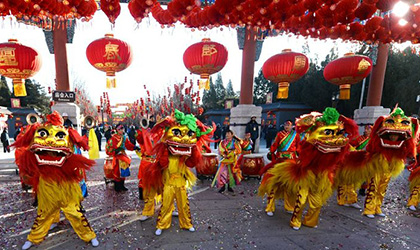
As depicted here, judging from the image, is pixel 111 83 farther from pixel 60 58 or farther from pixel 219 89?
pixel 219 89

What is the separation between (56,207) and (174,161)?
62.5 inches

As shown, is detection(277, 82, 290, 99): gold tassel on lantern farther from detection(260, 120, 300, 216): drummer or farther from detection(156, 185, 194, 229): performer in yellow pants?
detection(156, 185, 194, 229): performer in yellow pants

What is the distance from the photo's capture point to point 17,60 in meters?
5.02

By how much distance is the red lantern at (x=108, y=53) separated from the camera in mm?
5180

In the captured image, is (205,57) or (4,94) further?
(4,94)

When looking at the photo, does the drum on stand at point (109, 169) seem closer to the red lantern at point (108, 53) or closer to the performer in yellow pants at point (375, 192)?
the red lantern at point (108, 53)

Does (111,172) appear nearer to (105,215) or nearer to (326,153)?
(105,215)

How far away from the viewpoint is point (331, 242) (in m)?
3.10

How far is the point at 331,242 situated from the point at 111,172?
4485 mm

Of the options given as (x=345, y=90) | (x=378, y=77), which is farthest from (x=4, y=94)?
(x=378, y=77)

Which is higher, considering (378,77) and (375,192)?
(378,77)

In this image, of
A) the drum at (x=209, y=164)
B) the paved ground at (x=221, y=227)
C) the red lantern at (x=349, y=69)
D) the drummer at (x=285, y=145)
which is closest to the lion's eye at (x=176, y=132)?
the paved ground at (x=221, y=227)

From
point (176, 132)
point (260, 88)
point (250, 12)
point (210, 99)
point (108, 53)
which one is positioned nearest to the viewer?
point (176, 132)

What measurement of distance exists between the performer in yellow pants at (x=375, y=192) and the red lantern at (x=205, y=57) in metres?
4.04
